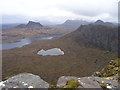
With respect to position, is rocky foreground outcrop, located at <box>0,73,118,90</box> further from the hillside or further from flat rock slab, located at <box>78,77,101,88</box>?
the hillside

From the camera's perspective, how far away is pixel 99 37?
371 feet

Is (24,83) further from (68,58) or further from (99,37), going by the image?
(99,37)

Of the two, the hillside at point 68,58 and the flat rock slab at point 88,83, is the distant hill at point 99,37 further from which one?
the flat rock slab at point 88,83

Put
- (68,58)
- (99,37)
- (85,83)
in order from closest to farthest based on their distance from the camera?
(85,83) < (68,58) < (99,37)

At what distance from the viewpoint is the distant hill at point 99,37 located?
102m

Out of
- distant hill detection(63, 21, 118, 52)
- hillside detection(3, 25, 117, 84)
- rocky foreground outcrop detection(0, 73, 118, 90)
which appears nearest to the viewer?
rocky foreground outcrop detection(0, 73, 118, 90)

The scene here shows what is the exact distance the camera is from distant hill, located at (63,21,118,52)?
101887 millimetres

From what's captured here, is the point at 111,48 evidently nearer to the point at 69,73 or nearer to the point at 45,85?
the point at 69,73

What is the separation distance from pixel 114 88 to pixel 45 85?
13.7ft

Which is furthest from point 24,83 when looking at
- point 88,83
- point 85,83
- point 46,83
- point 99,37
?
point 99,37

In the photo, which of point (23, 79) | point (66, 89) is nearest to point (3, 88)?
point (23, 79)

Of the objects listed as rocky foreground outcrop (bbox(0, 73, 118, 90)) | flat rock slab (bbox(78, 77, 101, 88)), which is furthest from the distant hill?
rocky foreground outcrop (bbox(0, 73, 118, 90))

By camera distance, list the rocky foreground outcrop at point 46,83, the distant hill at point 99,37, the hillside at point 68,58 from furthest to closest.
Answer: the distant hill at point 99,37 < the hillside at point 68,58 < the rocky foreground outcrop at point 46,83

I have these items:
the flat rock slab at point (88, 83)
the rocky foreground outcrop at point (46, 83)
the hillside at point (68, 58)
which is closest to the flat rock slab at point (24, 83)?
the rocky foreground outcrop at point (46, 83)
